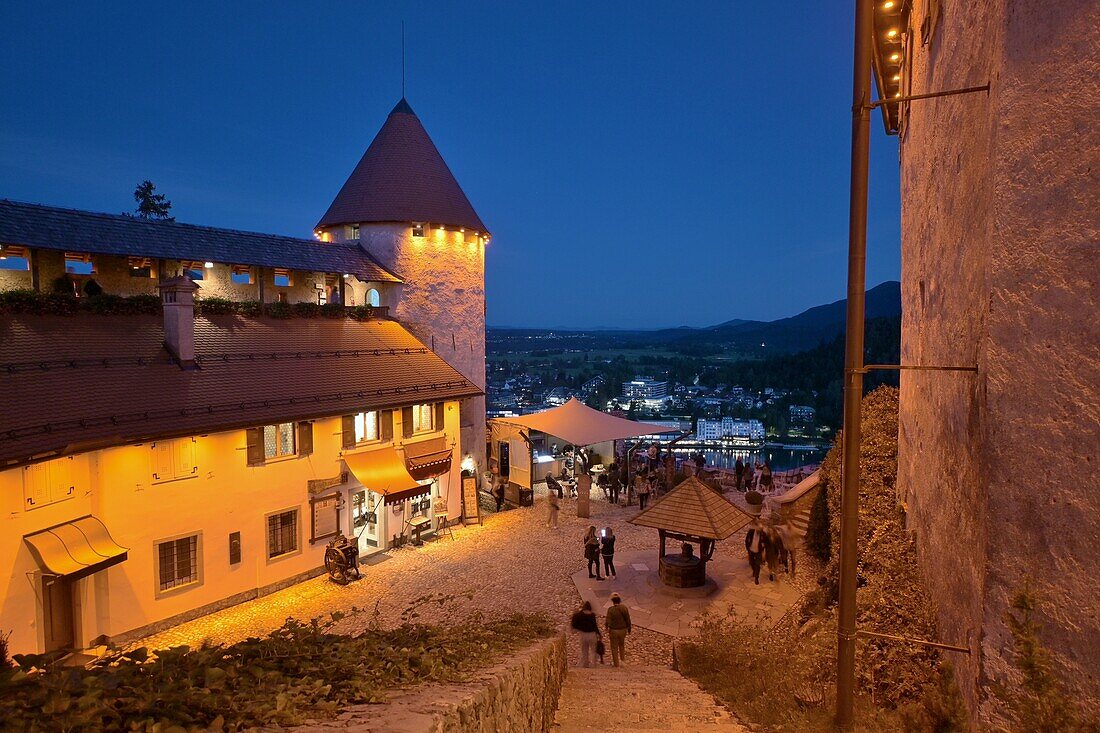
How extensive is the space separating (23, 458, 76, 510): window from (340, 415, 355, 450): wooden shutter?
661 cm

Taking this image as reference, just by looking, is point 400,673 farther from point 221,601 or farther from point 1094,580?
point 221,601

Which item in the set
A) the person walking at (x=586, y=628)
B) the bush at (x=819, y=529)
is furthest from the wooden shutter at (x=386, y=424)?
the bush at (x=819, y=529)

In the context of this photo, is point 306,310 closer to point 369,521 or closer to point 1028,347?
point 369,521

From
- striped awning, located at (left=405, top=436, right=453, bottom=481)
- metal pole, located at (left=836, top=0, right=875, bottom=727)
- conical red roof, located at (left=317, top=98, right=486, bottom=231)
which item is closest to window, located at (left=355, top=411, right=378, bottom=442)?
striped awning, located at (left=405, top=436, right=453, bottom=481)

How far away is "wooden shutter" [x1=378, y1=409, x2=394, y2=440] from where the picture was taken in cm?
1872

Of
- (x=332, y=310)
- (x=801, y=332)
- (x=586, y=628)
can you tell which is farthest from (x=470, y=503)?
(x=801, y=332)

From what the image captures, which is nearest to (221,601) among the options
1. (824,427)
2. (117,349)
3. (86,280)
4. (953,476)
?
(117,349)

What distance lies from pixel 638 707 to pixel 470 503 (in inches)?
611

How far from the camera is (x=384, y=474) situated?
58.3ft

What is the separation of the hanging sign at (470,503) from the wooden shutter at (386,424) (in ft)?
13.9

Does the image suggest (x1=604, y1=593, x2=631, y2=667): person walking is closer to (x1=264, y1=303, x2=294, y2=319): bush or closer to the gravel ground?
the gravel ground

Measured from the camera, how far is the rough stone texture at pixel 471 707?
124 inches

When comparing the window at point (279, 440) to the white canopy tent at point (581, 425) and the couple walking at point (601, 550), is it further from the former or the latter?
the white canopy tent at point (581, 425)

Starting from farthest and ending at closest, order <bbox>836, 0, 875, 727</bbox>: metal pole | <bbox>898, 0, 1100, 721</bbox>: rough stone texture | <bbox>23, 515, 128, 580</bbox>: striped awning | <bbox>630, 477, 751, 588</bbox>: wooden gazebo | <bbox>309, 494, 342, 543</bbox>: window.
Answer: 1. <bbox>309, 494, 342, 543</bbox>: window
2. <bbox>630, 477, 751, 588</bbox>: wooden gazebo
3. <bbox>23, 515, 128, 580</bbox>: striped awning
4. <bbox>836, 0, 875, 727</bbox>: metal pole
5. <bbox>898, 0, 1100, 721</bbox>: rough stone texture
